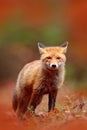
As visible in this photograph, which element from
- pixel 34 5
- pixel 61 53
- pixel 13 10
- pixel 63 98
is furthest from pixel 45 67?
pixel 34 5

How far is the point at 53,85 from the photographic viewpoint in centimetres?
1686

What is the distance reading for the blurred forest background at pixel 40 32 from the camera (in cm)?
2539

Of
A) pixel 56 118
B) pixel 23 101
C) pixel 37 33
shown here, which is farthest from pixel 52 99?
pixel 37 33

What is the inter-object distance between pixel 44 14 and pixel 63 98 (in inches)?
507

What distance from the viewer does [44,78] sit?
16.9 m

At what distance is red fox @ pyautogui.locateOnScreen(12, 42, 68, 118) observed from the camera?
1661 centimetres

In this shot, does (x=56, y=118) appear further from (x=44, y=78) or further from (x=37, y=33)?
(x=37, y=33)

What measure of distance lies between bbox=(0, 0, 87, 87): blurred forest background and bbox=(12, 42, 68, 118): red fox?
237 inches

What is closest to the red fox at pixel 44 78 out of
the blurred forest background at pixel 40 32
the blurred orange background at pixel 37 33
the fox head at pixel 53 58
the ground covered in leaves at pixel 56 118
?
the fox head at pixel 53 58

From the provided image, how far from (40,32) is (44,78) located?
11241 mm

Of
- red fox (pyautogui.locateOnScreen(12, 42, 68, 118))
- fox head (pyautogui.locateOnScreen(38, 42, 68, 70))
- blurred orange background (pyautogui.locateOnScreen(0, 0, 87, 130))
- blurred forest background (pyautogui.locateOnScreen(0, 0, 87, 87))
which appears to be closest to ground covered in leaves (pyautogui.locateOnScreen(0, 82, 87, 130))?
red fox (pyautogui.locateOnScreen(12, 42, 68, 118))

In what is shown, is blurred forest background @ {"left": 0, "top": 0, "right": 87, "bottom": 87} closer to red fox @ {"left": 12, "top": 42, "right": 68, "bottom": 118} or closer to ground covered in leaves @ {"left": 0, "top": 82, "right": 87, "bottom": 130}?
ground covered in leaves @ {"left": 0, "top": 82, "right": 87, "bottom": 130}

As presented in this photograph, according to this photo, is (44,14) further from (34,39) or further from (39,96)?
(39,96)

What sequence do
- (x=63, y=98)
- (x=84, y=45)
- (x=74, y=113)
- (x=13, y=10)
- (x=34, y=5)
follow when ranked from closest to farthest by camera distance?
(x=74, y=113) → (x=63, y=98) → (x=84, y=45) → (x=13, y=10) → (x=34, y=5)
